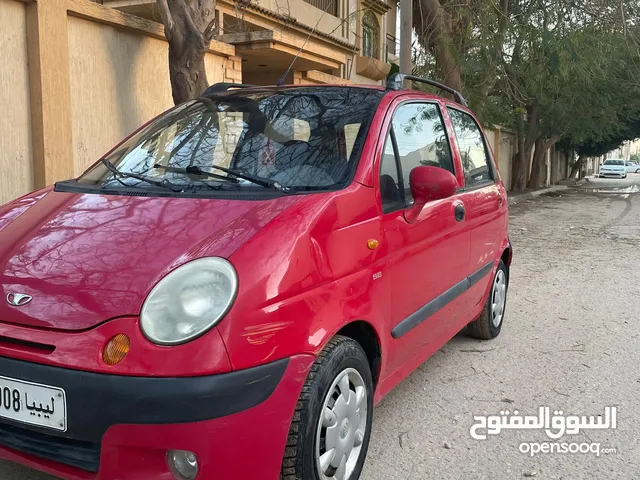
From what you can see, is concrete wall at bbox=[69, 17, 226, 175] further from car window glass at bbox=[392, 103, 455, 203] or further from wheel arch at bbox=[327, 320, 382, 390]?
wheel arch at bbox=[327, 320, 382, 390]

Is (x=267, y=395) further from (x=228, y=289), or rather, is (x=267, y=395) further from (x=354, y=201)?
(x=354, y=201)

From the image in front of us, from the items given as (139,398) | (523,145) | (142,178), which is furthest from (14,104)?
(523,145)

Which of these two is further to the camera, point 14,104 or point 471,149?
point 14,104

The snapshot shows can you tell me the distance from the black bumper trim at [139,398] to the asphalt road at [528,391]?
924 mm

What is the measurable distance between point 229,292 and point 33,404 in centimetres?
72

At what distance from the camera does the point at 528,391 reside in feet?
12.5

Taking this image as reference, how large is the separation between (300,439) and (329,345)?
365 millimetres

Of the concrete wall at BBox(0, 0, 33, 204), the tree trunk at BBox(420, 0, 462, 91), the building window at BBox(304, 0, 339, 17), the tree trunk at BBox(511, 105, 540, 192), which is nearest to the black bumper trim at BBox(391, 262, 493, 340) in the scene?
the concrete wall at BBox(0, 0, 33, 204)

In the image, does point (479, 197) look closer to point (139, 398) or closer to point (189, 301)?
point (189, 301)

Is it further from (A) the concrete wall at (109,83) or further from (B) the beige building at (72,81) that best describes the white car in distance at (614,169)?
(A) the concrete wall at (109,83)

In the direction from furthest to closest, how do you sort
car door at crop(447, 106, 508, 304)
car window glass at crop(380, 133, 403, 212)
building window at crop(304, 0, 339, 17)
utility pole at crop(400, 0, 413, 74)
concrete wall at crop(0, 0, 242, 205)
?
building window at crop(304, 0, 339, 17) < utility pole at crop(400, 0, 413, 74) < concrete wall at crop(0, 0, 242, 205) < car door at crop(447, 106, 508, 304) < car window glass at crop(380, 133, 403, 212)

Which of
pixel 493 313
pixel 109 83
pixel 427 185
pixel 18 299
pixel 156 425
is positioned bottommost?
pixel 493 313

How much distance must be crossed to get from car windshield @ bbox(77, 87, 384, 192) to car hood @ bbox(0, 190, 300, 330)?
257 mm

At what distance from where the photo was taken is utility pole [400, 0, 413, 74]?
9.61 metres
